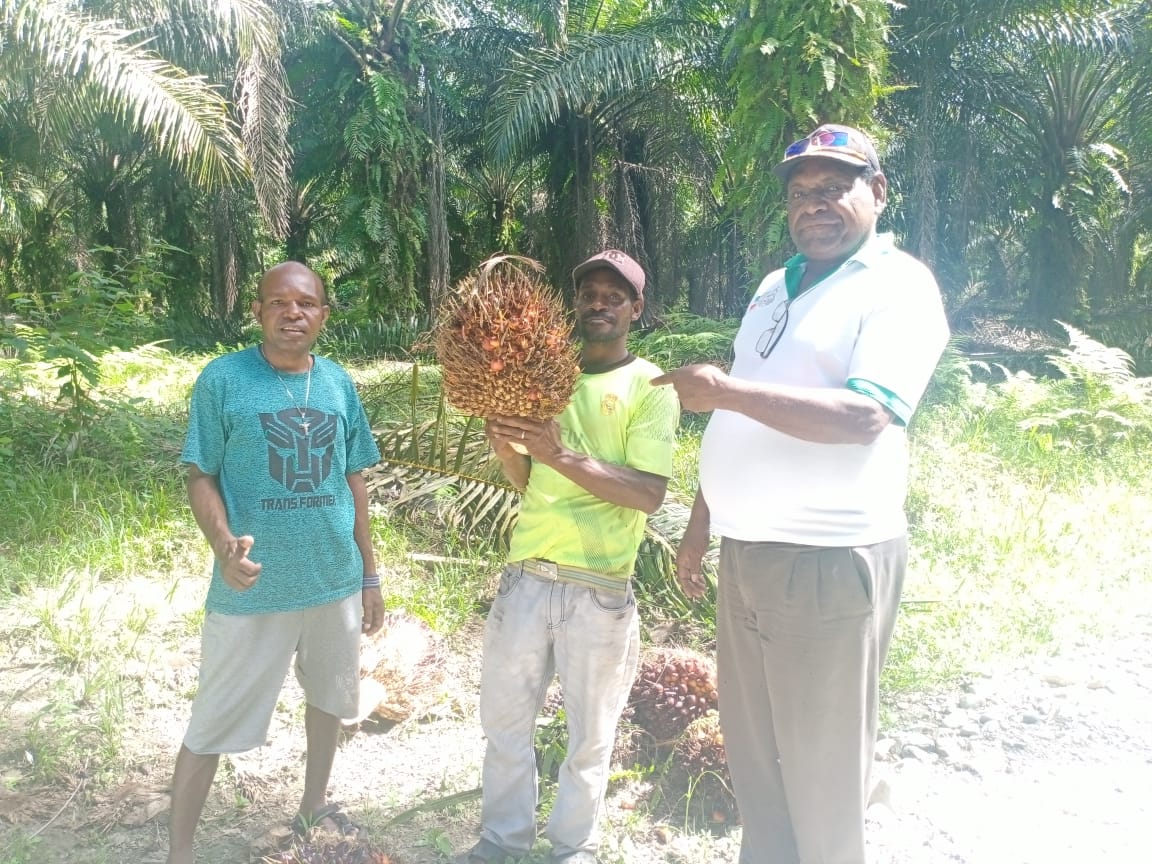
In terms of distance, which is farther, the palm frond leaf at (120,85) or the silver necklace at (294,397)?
the palm frond leaf at (120,85)

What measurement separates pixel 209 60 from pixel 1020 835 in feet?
42.9

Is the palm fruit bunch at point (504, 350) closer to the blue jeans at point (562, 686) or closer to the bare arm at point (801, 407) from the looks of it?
the bare arm at point (801, 407)

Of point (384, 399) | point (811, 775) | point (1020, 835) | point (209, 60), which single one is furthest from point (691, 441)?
point (209, 60)

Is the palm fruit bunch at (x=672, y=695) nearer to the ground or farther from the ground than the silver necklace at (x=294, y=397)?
nearer to the ground

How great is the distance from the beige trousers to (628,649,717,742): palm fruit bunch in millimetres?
1040

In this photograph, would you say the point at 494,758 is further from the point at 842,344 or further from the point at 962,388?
the point at 962,388

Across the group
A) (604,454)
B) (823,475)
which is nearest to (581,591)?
(604,454)

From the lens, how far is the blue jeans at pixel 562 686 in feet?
8.11

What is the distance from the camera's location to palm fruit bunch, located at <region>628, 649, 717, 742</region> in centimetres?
339

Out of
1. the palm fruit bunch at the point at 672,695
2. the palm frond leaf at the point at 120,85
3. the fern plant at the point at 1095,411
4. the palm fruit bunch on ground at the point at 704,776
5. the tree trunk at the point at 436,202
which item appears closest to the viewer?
the palm fruit bunch on ground at the point at 704,776

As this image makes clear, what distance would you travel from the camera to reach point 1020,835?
2.96 m

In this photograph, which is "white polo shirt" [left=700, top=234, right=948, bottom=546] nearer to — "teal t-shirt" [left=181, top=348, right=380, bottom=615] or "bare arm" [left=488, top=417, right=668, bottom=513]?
"bare arm" [left=488, top=417, right=668, bottom=513]

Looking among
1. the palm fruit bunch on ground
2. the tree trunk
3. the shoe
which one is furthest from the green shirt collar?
the tree trunk

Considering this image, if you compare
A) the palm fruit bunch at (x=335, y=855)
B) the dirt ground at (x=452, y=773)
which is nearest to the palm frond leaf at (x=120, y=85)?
the dirt ground at (x=452, y=773)
